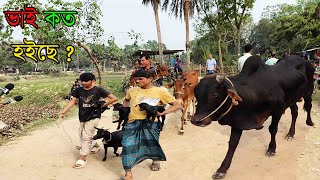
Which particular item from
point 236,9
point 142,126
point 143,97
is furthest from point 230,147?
point 236,9

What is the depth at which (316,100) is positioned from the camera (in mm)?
9414

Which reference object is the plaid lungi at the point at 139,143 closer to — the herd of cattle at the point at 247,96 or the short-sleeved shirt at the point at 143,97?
the short-sleeved shirt at the point at 143,97

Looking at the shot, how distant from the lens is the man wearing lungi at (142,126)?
422cm

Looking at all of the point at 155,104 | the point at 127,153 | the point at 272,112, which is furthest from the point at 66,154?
the point at 272,112

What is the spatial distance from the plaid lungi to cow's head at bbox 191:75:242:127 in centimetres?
79

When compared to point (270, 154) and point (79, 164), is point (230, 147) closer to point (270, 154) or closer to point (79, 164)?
point (270, 154)

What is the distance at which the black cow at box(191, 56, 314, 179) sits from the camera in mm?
3896

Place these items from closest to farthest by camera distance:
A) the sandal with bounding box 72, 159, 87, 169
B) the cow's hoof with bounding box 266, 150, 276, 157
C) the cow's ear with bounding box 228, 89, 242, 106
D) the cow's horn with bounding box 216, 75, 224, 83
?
the cow's ear with bounding box 228, 89, 242, 106
the cow's horn with bounding box 216, 75, 224, 83
the sandal with bounding box 72, 159, 87, 169
the cow's hoof with bounding box 266, 150, 276, 157

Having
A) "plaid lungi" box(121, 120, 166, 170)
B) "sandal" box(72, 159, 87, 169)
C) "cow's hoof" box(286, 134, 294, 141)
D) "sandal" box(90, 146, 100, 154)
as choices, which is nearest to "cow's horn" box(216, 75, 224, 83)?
"plaid lungi" box(121, 120, 166, 170)

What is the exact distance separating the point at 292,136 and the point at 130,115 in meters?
3.20

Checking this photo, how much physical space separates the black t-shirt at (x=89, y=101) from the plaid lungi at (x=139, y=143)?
87cm

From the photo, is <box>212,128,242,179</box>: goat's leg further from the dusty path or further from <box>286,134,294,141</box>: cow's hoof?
<box>286,134,294,141</box>: cow's hoof

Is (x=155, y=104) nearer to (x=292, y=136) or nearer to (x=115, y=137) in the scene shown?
(x=115, y=137)

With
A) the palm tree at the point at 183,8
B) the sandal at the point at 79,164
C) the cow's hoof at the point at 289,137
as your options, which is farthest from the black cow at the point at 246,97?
the palm tree at the point at 183,8
